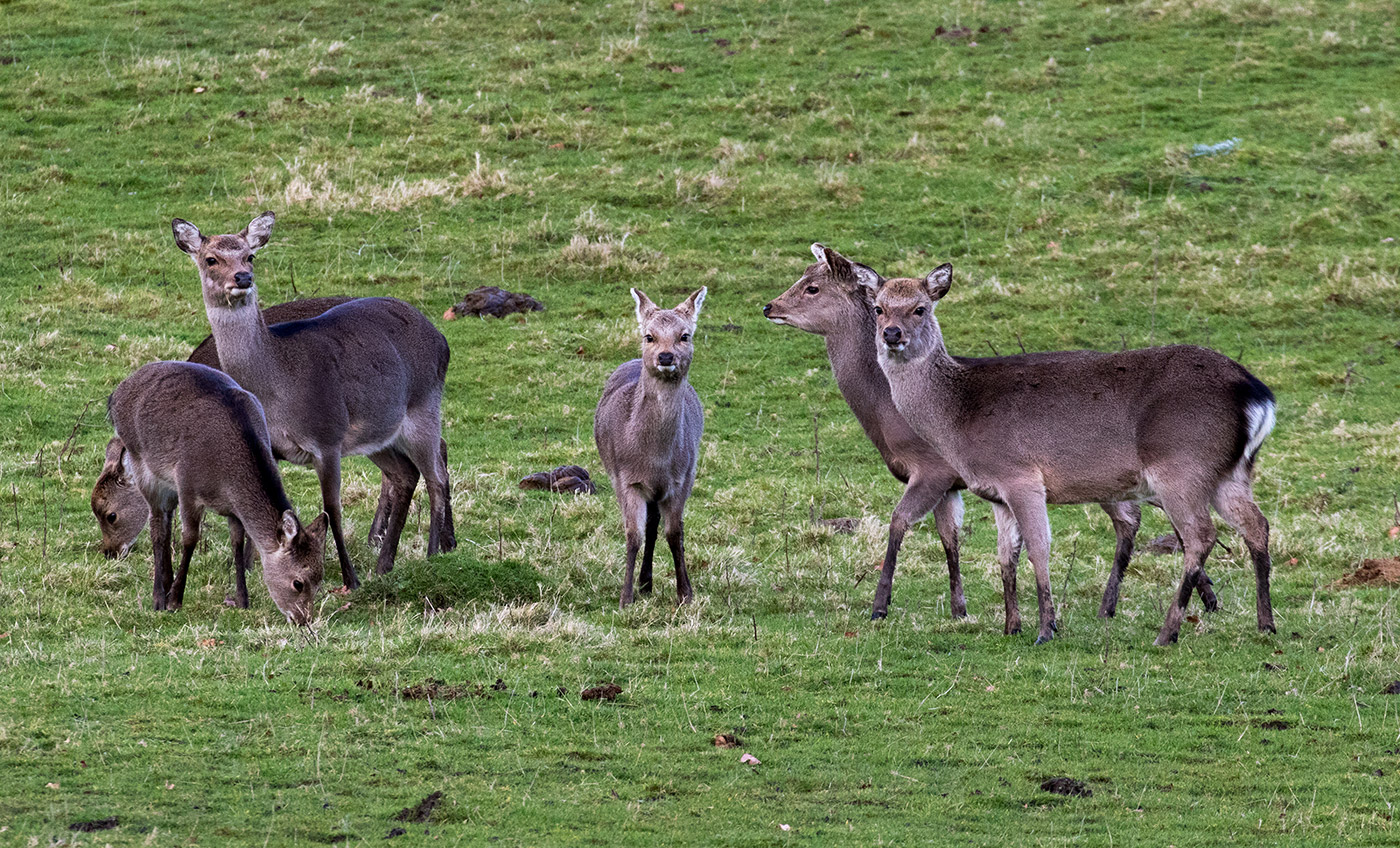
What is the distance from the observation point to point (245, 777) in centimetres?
718

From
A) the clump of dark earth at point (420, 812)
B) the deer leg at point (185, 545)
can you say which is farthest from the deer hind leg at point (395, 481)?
the clump of dark earth at point (420, 812)

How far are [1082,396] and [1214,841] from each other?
14.5 ft

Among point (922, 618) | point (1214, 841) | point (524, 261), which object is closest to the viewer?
point (1214, 841)

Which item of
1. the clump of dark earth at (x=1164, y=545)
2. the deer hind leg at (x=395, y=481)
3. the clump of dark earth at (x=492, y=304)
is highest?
the deer hind leg at (x=395, y=481)

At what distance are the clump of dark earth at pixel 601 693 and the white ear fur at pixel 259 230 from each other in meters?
5.85

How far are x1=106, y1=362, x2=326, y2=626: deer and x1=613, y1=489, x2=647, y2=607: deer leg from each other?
2241mm

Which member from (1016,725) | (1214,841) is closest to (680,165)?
(1016,725)

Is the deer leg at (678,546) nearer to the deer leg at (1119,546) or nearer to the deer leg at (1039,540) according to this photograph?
the deer leg at (1039,540)

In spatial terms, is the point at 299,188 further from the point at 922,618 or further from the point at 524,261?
the point at 922,618

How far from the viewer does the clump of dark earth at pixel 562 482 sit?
50.6 feet

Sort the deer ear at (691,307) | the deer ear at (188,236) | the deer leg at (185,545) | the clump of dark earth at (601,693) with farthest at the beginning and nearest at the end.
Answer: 1. the deer ear at (188,236)
2. the deer ear at (691,307)
3. the deer leg at (185,545)
4. the clump of dark earth at (601,693)

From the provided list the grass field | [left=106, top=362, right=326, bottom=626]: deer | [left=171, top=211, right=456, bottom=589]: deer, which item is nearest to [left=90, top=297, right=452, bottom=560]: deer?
the grass field

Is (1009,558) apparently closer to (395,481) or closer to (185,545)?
(395,481)

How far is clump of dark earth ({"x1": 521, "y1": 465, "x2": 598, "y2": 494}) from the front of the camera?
15438 mm
